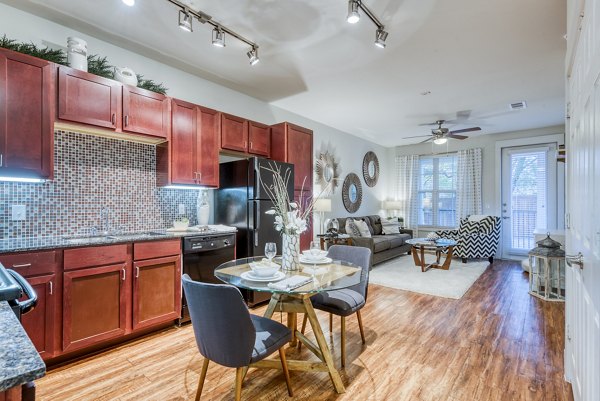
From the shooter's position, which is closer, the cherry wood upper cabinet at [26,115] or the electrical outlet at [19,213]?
the cherry wood upper cabinet at [26,115]

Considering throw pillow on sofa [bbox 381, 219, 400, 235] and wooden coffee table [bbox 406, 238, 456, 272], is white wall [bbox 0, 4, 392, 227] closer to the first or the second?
throw pillow on sofa [bbox 381, 219, 400, 235]

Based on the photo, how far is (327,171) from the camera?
6043mm

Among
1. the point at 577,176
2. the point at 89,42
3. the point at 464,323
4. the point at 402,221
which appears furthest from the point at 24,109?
the point at 402,221

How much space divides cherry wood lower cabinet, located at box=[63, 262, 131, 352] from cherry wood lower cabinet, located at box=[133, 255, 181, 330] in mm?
89

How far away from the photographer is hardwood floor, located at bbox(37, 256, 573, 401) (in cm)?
199

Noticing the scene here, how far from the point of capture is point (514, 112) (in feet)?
17.2

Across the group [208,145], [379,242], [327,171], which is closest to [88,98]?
[208,145]

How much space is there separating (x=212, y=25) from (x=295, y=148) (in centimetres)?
189

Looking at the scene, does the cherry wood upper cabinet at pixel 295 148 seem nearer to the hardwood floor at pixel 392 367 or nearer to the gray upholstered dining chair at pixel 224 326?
the hardwood floor at pixel 392 367

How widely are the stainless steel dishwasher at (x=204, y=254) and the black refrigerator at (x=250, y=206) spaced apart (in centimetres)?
25

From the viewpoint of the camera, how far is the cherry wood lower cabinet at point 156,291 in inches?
106

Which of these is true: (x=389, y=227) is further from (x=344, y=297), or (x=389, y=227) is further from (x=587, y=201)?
(x=587, y=201)

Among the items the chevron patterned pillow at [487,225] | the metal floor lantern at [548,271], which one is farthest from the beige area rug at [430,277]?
the metal floor lantern at [548,271]

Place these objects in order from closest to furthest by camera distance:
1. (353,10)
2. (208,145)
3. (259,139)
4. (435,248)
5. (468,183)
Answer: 1. (353,10)
2. (208,145)
3. (259,139)
4. (435,248)
5. (468,183)
